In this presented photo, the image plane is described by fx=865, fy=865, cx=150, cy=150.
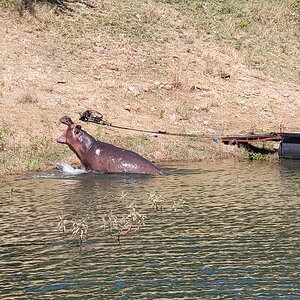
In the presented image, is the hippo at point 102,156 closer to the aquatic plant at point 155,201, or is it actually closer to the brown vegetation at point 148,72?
the brown vegetation at point 148,72

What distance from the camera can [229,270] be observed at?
12625 millimetres

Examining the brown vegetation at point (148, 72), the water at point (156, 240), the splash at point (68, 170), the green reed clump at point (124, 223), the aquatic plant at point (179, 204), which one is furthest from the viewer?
the brown vegetation at point (148, 72)

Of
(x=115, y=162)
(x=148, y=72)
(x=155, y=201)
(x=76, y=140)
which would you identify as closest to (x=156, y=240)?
(x=155, y=201)

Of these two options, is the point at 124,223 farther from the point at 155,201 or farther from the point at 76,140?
the point at 76,140

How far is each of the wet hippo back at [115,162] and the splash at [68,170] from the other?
277 millimetres

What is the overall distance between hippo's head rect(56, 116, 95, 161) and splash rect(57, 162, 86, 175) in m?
0.40

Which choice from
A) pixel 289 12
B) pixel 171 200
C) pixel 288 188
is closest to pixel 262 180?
pixel 288 188

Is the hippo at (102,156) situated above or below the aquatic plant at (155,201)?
above

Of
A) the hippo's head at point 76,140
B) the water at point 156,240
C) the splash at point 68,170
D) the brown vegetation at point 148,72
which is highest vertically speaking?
the brown vegetation at point 148,72

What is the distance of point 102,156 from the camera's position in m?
23.9

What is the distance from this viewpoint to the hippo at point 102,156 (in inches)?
926

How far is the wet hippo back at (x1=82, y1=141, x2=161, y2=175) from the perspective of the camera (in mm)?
23484

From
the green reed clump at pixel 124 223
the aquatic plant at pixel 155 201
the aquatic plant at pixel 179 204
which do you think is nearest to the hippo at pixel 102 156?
the aquatic plant at pixel 179 204

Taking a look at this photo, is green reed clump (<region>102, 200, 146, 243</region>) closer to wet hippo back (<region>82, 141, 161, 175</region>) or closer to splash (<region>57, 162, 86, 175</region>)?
wet hippo back (<region>82, 141, 161, 175</region>)
